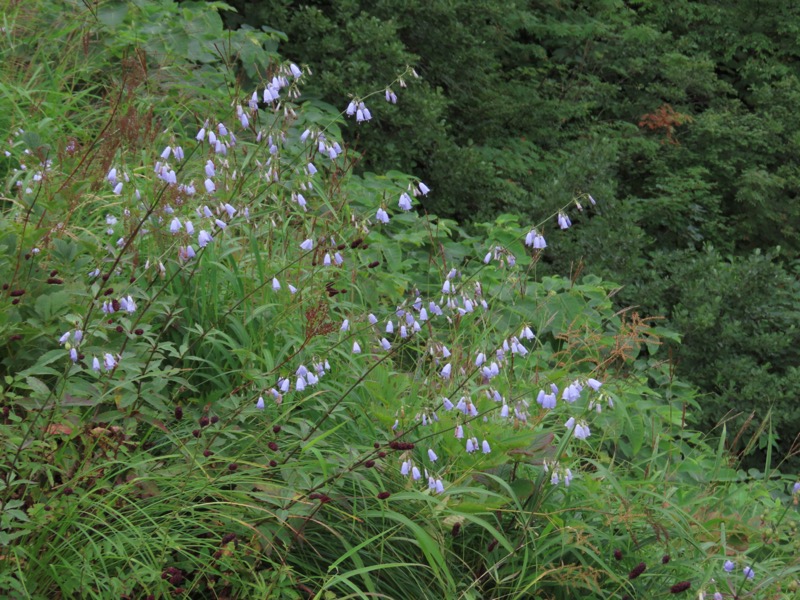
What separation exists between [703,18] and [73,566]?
8725mm

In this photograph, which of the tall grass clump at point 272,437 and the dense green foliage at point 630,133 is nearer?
the tall grass clump at point 272,437

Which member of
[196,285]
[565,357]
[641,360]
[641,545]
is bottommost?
[641,360]

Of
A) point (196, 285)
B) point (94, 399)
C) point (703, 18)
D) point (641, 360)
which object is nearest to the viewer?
point (94, 399)

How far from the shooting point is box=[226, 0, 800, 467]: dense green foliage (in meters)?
6.09

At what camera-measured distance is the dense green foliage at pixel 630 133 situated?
6.09 metres

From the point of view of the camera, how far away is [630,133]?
327 inches

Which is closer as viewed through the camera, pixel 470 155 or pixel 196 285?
pixel 196 285

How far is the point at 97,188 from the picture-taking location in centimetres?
382

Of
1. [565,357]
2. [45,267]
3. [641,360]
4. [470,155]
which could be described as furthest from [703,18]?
[45,267]

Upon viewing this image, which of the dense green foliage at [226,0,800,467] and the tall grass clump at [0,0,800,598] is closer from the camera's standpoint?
the tall grass clump at [0,0,800,598]

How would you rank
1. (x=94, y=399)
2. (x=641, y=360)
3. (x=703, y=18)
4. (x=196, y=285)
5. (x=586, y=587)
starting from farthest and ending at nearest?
(x=703, y=18)
(x=641, y=360)
(x=196, y=285)
(x=586, y=587)
(x=94, y=399)

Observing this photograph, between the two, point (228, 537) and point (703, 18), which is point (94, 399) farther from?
point (703, 18)

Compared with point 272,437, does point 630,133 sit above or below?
below

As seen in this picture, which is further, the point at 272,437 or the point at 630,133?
the point at 630,133
